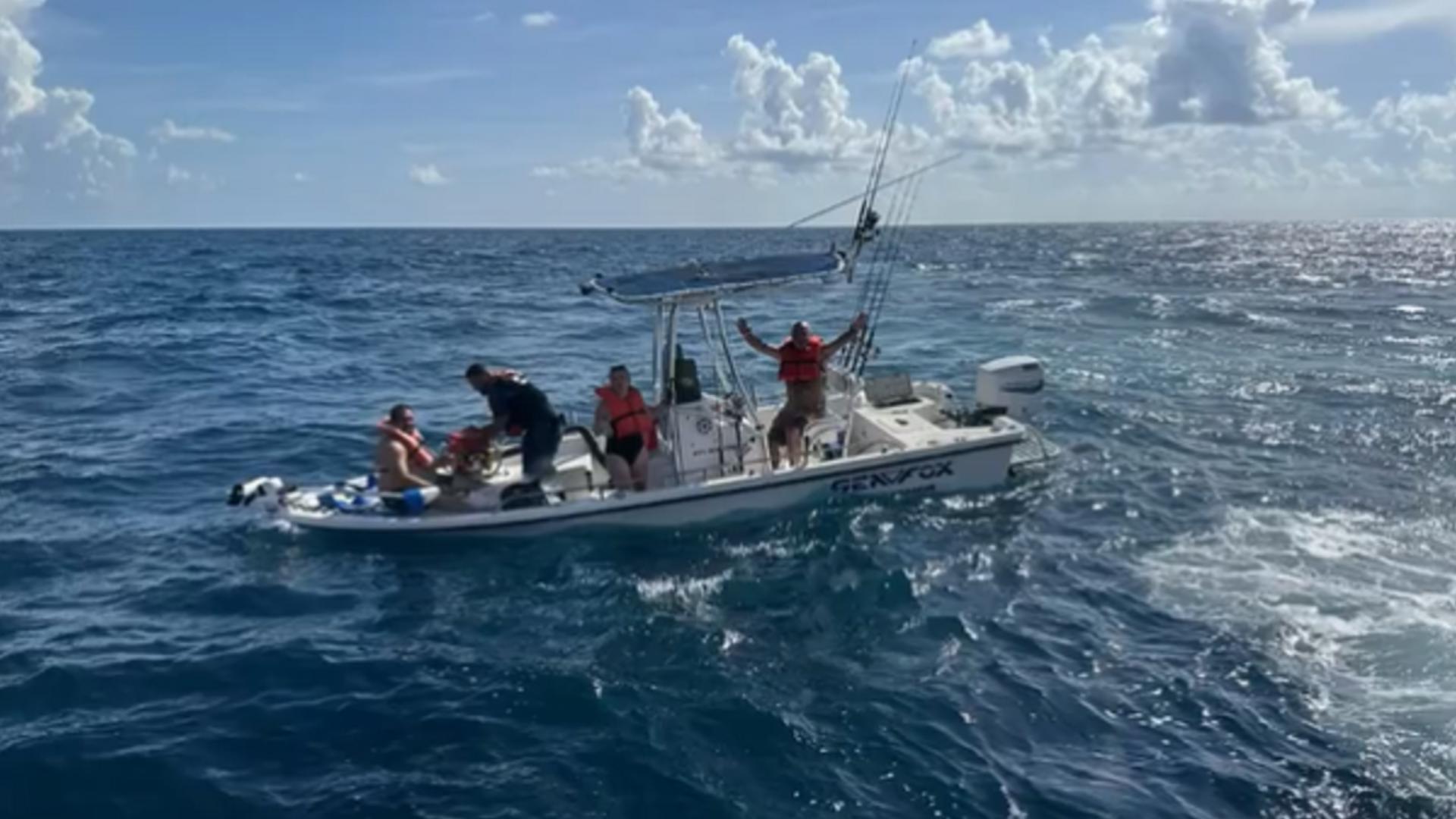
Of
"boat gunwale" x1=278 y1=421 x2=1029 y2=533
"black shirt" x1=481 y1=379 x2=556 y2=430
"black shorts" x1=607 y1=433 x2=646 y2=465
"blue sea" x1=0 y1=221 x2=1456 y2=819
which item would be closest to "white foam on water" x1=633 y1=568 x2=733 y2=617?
"blue sea" x1=0 y1=221 x2=1456 y2=819

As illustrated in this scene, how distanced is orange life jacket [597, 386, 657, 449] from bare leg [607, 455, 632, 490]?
0.27 m

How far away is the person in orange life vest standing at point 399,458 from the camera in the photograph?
13266 millimetres

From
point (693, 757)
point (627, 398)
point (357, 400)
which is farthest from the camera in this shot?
point (357, 400)

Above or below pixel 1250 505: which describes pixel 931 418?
above

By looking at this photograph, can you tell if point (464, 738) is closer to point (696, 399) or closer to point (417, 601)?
point (417, 601)

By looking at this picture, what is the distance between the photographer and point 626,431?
13.4 meters

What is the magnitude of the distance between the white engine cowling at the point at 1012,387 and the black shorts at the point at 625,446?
17.3 feet

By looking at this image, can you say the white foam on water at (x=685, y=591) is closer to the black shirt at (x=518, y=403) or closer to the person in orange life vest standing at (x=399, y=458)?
the black shirt at (x=518, y=403)

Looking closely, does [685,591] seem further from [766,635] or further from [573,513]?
[573,513]

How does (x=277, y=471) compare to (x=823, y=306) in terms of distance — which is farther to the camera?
(x=823, y=306)

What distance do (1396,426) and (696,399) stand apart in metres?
12.9

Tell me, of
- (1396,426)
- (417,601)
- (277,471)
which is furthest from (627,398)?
(1396,426)

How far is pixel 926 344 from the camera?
2984 centimetres

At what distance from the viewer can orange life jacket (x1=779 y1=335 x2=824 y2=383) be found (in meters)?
14.6
